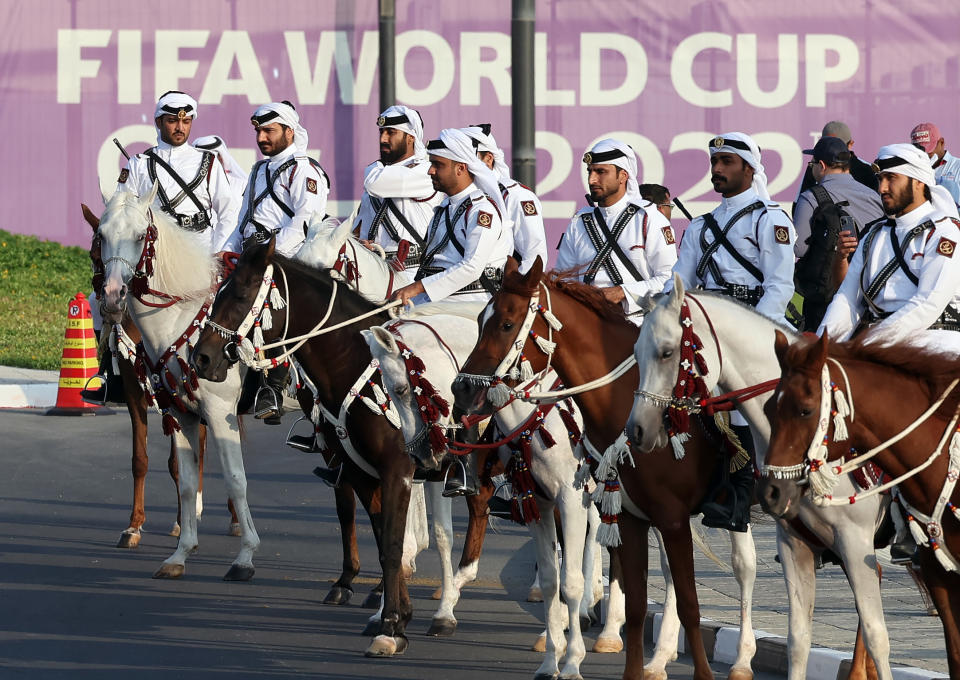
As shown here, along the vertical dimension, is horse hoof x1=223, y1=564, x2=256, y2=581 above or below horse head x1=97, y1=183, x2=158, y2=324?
below

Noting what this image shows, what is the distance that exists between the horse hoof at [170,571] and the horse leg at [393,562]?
2.45m

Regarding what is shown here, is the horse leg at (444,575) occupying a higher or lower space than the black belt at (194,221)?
lower

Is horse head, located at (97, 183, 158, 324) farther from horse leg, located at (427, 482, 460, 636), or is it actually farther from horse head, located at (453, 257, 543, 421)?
horse head, located at (453, 257, 543, 421)

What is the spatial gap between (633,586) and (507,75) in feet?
56.6

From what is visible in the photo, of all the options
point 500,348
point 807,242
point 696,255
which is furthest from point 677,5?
point 500,348

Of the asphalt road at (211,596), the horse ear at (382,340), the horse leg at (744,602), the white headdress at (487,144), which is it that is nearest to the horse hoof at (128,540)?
the asphalt road at (211,596)

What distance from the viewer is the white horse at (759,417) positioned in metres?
7.14

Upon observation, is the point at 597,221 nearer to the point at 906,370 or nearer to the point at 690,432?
the point at 690,432

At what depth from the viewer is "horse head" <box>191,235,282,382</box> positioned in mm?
9961

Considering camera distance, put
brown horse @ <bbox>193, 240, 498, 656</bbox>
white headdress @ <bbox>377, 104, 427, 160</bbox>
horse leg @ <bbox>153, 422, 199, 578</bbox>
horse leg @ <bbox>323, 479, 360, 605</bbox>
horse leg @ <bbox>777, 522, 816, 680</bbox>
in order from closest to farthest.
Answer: horse leg @ <bbox>777, 522, 816, 680</bbox> → brown horse @ <bbox>193, 240, 498, 656</bbox> → horse leg @ <bbox>323, 479, 360, 605</bbox> → horse leg @ <bbox>153, 422, 199, 578</bbox> → white headdress @ <bbox>377, 104, 427, 160</bbox>

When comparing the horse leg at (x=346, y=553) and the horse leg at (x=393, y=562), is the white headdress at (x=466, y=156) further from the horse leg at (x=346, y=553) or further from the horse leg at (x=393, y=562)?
the horse leg at (x=346, y=553)

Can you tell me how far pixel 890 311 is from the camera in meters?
7.96

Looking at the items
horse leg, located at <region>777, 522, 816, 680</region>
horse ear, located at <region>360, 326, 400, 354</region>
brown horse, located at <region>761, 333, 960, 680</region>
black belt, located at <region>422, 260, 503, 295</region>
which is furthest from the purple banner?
brown horse, located at <region>761, 333, 960, 680</region>

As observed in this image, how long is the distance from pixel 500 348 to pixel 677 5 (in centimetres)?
1765
